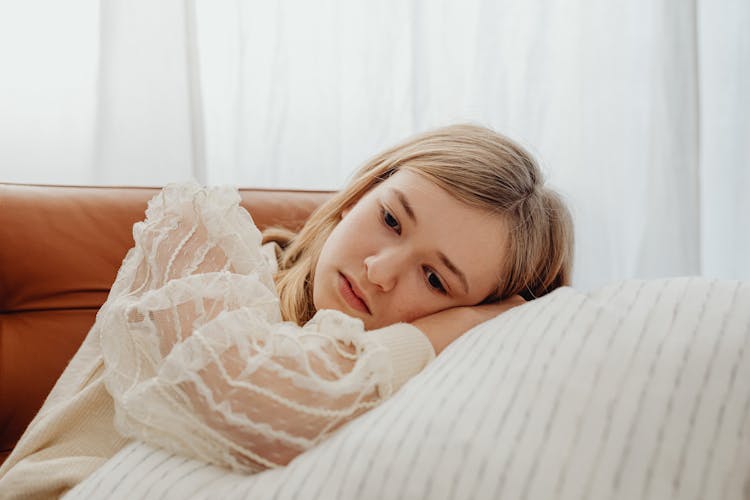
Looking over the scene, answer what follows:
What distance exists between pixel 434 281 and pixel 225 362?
0.42 meters

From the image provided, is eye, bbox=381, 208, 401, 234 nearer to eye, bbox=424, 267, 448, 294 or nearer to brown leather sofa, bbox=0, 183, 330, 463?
eye, bbox=424, 267, 448, 294

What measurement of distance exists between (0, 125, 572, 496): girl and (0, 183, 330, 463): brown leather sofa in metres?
0.22

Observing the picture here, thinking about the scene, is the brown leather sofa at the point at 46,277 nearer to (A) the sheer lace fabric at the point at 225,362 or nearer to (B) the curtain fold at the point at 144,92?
(A) the sheer lace fabric at the point at 225,362

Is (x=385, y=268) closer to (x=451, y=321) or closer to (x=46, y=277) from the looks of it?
(x=451, y=321)

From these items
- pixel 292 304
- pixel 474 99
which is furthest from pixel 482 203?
pixel 474 99

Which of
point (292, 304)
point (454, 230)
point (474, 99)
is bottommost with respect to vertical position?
point (292, 304)

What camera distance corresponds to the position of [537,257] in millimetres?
1074

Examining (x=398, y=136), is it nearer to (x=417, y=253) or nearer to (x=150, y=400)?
(x=417, y=253)

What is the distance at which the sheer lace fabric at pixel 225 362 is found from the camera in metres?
0.62

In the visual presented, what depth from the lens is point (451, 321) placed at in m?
0.90

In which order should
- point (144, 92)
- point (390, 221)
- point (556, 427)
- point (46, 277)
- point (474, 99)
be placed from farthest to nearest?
point (474, 99)
point (144, 92)
point (46, 277)
point (390, 221)
point (556, 427)

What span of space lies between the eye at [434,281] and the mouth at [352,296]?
9cm

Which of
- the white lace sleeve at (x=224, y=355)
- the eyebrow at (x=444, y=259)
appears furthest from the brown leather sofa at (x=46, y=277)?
the eyebrow at (x=444, y=259)

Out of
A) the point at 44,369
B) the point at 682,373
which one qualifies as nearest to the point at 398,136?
the point at 44,369
